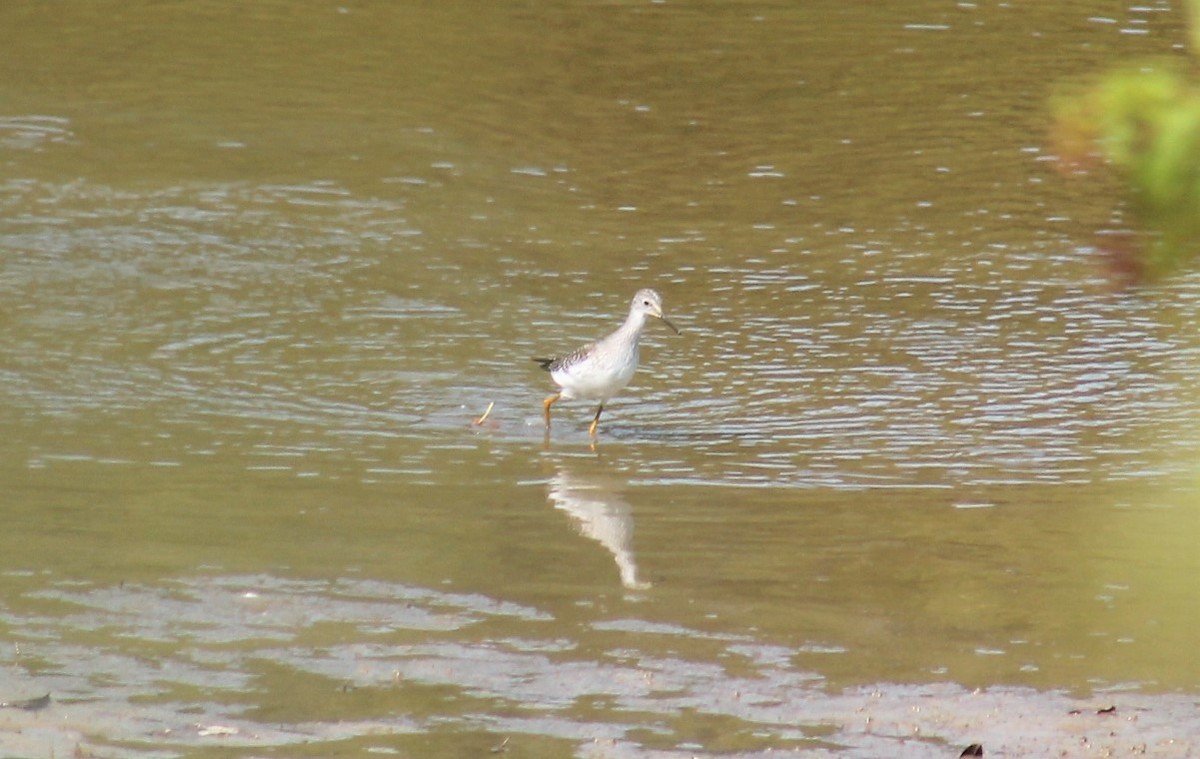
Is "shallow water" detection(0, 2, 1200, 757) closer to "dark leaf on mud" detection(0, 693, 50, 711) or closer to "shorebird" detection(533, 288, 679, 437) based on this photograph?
"dark leaf on mud" detection(0, 693, 50, 711)

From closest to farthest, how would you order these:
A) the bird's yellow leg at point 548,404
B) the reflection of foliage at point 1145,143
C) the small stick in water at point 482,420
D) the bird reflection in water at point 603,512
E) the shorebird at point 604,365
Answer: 1. the reflection of foliage at point 1145,143
2. the bird reflection in water at point 603,512
3. the shorebird at point 604,365
4. the small stick in water at point 482,420
5. the bird's yellow leg at point 548,404

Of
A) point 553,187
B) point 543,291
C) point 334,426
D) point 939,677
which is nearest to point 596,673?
point 939,677

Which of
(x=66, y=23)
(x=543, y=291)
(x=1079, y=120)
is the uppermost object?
(x=1079, y=120)

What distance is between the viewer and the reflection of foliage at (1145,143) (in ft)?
6.86

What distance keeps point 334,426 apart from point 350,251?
13.3 feet

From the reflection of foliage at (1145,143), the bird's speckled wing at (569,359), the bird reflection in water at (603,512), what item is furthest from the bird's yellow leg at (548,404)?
the reflection of foliage at (1145,143)

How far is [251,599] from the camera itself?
6570mm

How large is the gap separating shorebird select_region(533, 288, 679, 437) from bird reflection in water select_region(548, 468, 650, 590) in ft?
3.02

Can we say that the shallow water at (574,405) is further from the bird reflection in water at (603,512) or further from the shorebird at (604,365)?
the shorebird at (604,365)

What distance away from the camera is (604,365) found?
32.2ft

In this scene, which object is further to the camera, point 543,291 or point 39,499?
point 543,291

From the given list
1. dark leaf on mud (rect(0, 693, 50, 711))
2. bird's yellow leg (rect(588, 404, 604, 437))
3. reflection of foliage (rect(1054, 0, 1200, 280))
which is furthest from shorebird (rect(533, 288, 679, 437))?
reflection of foliage (rect(1054, 0, 1200, 280))

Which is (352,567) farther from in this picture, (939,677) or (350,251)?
(350,251)

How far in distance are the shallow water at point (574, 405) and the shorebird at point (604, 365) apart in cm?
26
